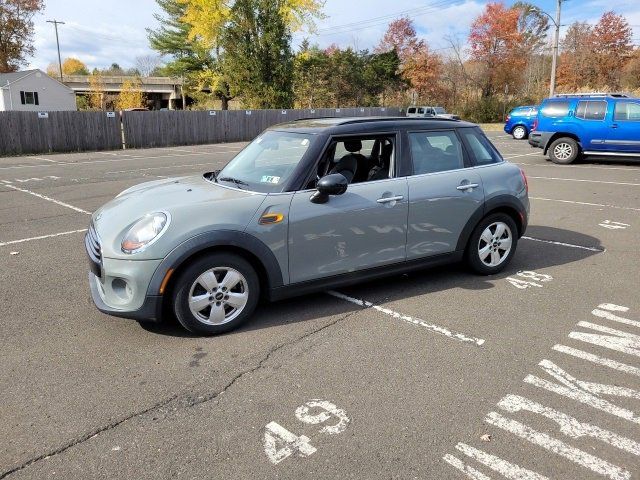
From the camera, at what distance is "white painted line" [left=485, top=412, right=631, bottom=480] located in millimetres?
2494

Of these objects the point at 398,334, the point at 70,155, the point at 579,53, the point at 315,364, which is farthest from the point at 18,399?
the point at 579,53

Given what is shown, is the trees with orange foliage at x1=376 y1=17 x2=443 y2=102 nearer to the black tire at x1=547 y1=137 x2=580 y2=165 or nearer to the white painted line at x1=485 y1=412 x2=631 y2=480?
the black tire at x1=547 y1=137 x2=580 y2=165

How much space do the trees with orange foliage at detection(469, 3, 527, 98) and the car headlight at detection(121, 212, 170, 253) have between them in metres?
45.9

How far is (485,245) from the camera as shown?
17.4ft

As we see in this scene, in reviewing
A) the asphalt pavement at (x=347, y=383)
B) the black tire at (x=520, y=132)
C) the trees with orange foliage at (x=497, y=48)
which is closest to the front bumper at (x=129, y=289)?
the asphalt pavement at (x=347, y=383)

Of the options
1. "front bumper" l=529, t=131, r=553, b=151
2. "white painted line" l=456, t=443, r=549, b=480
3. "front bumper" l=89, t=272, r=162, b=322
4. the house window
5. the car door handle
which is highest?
the house window

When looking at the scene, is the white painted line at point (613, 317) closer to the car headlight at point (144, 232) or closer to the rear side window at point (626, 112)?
the car headlight at point (144, 232)

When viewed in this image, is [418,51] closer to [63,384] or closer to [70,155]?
[70,155]

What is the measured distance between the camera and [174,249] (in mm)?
3637

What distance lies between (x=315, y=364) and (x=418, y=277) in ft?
7.06

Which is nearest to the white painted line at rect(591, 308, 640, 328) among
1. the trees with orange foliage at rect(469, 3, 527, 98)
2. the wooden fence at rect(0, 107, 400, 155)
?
the wooden fence at rect(0, 107, 400, 155)

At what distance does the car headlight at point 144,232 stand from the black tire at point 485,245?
9.91 ft

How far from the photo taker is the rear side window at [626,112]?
14.0 metres

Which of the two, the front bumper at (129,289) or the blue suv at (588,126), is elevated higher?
the blue suv at (588,126)
